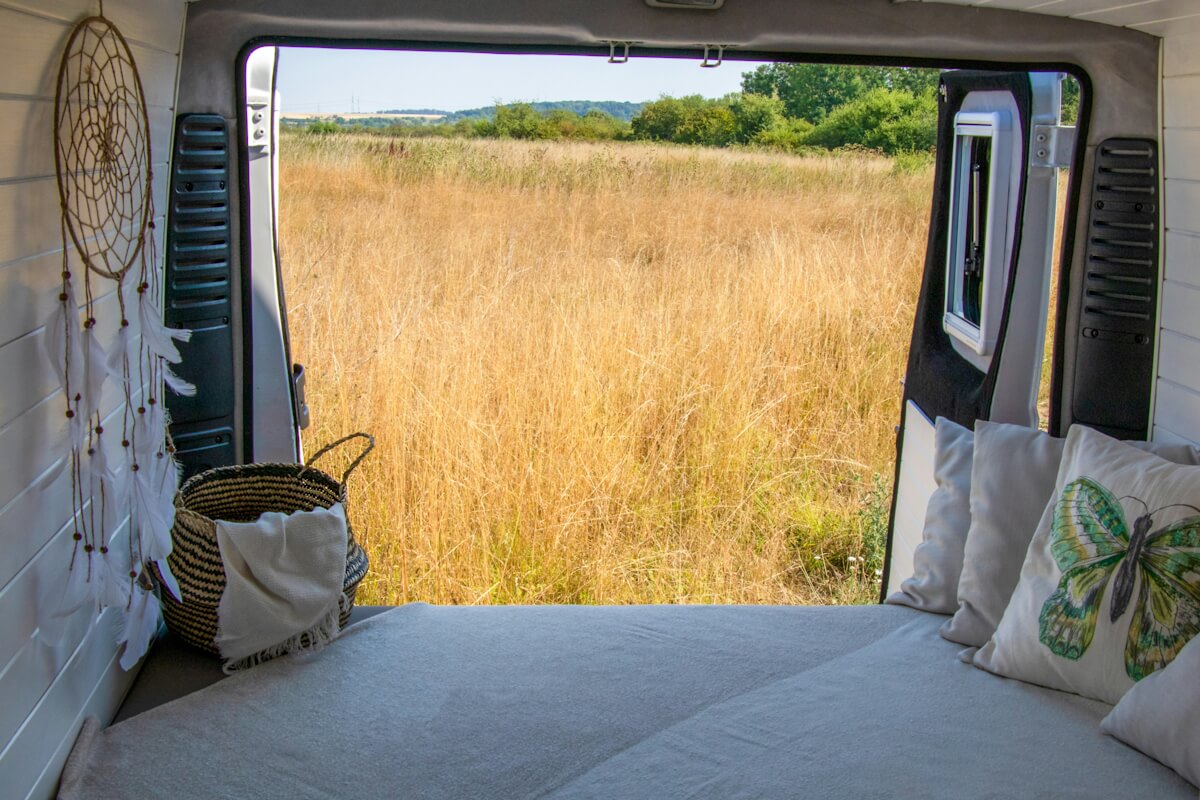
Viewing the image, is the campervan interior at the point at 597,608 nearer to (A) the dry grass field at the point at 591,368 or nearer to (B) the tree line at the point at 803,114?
(A) the dry grass field at the point at 591,368

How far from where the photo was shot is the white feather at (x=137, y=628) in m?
1.87

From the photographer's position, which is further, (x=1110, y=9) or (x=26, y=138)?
A: (x=1110, y=9)

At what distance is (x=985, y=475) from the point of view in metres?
2.12

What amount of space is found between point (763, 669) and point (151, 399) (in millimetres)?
1202

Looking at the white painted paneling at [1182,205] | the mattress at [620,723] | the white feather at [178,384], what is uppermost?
the white painted paneling at [1182,205]

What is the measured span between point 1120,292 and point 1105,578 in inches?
29.4

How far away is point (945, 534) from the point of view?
2264 millimetres

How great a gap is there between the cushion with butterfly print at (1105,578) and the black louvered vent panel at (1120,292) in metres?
0.37

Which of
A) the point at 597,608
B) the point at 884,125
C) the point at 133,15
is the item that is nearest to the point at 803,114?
the point at 884,125

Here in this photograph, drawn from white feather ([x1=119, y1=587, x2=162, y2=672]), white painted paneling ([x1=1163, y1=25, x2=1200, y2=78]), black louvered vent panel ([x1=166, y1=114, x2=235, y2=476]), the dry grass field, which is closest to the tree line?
the dry grass field

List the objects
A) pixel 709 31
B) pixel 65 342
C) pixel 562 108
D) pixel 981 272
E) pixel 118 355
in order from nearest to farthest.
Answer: pixel 65 342, pixel 118 355, pixel 709 31, pixel 981 272, pixel 562 108

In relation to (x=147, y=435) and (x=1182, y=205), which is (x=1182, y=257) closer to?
(x=1182, y=205)

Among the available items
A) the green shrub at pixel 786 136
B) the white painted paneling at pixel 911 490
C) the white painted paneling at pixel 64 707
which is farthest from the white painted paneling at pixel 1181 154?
the green shrub at pixel 786 136

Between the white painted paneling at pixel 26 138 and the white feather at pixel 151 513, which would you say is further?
the white feather at pixel 151 513
